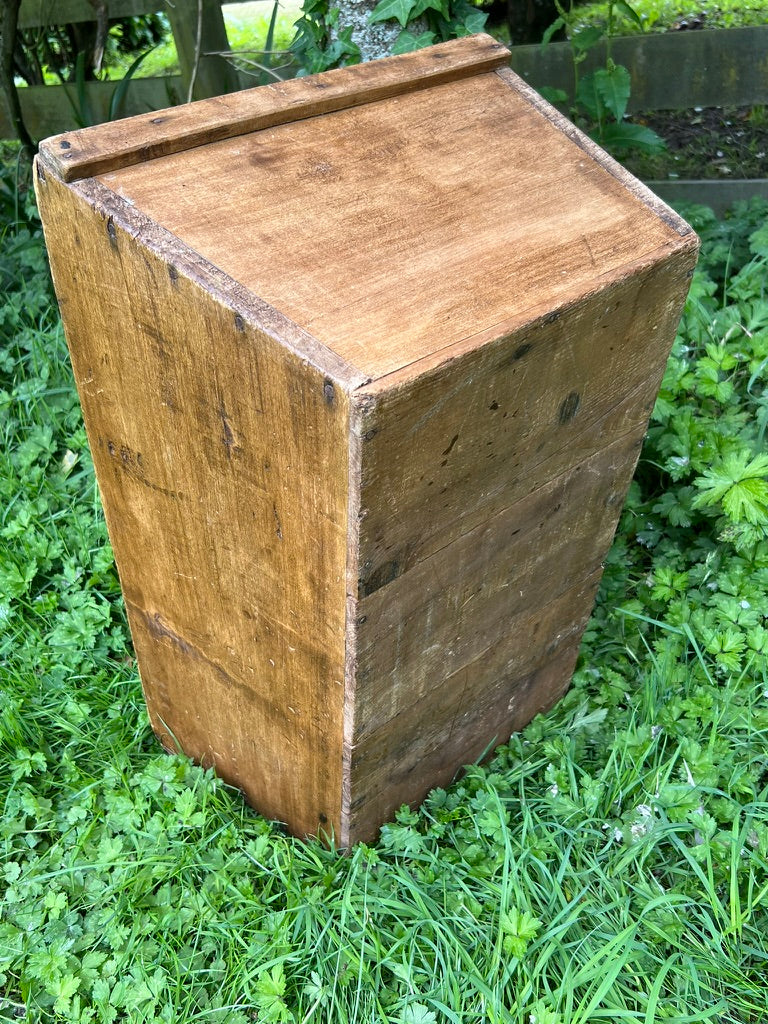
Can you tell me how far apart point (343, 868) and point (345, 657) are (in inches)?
24.7

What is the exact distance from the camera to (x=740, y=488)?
82.0 inches

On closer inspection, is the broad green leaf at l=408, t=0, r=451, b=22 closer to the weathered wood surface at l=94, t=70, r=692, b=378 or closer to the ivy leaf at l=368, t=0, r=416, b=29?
the ivy leaf at l=368, t=0, r=416, b=29

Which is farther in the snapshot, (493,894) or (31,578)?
(31,578)

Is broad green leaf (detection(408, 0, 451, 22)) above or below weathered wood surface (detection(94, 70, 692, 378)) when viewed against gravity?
above

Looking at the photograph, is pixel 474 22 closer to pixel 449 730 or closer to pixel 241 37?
pixel 449 730

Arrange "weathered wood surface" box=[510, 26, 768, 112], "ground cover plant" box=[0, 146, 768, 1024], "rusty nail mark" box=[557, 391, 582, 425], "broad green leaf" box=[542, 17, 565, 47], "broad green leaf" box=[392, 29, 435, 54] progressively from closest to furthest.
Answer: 1. "rusty nail mark" box=[557, 391, 582, 425]
2. "ground cover plant" box=[0, 146, 768, 1024]
3. "broad green leaf" box=[392, 29, 435, 54]
4. "broad green leaf" box=[542, 17, 565, 47]
5. "weathered wood surface" box=[510, 26, 768, 112]

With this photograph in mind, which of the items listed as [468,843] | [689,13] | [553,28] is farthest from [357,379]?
[689,13]

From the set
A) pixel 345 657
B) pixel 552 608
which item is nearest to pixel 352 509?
pixel 345 657

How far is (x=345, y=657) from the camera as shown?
4.54ft

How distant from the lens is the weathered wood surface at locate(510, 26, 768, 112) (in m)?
3.18

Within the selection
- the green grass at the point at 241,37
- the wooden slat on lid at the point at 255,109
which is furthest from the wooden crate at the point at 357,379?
the green grass at the point at 241,37

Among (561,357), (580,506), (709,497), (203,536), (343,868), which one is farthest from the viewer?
(709,497)

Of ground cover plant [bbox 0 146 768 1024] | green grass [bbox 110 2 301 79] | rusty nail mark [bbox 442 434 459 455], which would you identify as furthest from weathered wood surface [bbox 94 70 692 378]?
green grass [bbox 110 2 301 79]

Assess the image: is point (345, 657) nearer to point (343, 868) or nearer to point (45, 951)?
point (343, 868)
